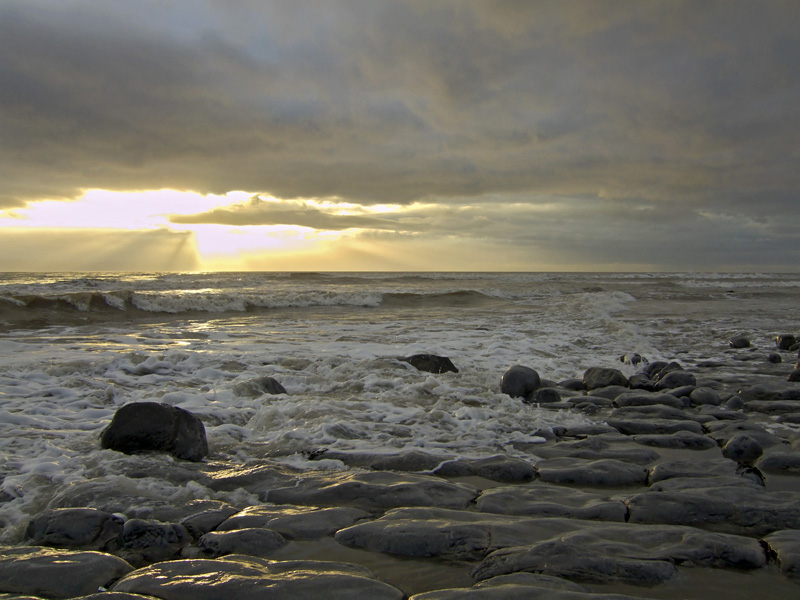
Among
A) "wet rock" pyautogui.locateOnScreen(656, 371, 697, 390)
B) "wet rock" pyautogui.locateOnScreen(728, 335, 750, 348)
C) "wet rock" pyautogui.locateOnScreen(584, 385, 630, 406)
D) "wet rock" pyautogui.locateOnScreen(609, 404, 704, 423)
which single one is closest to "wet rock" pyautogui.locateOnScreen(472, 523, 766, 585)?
"wet rock" pyautogui.locateOnScreen(609, 404, 704, 423)

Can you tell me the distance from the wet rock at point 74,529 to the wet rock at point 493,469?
7.13ft

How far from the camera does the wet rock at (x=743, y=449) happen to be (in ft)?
13.8

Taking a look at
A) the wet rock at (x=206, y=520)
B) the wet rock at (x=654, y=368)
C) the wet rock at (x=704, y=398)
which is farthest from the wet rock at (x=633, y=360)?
the wet rock at (x=206, y=520)

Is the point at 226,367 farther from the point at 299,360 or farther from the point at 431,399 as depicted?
the point at 431,399

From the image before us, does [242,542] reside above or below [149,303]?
below

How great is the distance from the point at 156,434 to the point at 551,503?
3.04m

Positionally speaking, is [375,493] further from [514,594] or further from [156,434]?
[156,434]

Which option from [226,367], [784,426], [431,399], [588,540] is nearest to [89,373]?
[226,367]

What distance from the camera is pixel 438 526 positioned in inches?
112

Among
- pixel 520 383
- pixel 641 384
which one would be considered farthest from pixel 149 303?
pixel 641 384

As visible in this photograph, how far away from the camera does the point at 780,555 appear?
255 cm

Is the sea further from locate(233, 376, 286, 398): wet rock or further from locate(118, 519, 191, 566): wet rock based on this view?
locate(118, 519, 191, 566): wet rock

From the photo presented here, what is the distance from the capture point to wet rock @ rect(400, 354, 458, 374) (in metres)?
7.79

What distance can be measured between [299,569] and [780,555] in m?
2.34
